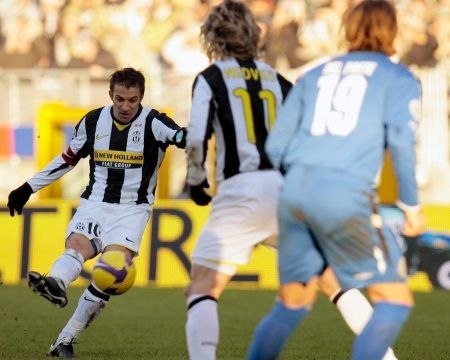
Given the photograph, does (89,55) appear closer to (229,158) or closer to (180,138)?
(180,138)

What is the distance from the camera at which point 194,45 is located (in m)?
16.6

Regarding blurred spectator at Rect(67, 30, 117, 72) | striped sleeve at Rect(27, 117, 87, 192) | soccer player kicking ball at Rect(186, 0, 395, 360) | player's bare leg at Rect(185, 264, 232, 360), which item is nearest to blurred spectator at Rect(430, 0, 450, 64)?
blurred spectator at Rect(67, 30, 117, 72)

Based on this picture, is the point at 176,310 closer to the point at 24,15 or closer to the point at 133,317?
the point at 133,317

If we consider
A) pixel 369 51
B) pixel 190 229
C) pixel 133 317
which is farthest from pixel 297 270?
pixel 190 229

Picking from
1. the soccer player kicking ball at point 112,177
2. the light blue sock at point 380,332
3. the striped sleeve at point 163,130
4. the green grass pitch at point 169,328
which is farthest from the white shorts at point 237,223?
the green grass pitch at point 169,328

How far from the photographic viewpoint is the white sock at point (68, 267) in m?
7.13

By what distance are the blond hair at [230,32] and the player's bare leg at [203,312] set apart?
Result: 3.68 feet

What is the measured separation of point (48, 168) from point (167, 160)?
596 centimetres

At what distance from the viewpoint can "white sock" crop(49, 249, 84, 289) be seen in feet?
23.4

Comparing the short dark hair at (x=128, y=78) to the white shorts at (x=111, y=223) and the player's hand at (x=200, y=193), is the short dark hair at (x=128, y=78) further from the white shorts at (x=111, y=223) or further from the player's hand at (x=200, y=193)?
the player's hand at (x=200, y=193)

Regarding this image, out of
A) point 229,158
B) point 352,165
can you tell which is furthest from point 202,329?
point 352,165

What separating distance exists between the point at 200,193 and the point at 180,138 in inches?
63.6

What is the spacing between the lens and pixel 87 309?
7617 millimetres

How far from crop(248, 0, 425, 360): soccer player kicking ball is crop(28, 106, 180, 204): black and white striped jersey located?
2.66 meters
